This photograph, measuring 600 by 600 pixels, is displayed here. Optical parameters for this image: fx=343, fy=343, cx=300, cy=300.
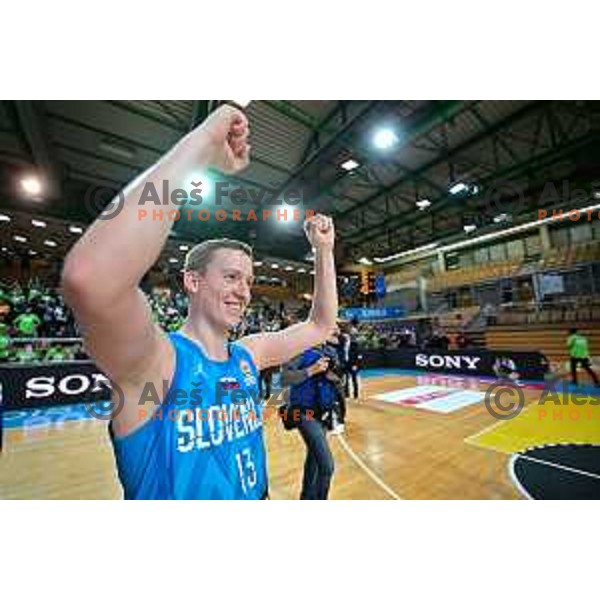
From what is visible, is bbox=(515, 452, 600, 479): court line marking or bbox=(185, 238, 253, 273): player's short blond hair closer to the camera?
bbox=(185, 238, 253, 273): player's short blond hair

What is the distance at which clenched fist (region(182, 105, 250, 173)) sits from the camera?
710 millimetres

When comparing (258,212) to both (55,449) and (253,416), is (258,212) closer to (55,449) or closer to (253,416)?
(55,449)

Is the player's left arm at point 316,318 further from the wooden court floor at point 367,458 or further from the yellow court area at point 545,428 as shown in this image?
the yellow court area at point 545,428

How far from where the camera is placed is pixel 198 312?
3.92 ft

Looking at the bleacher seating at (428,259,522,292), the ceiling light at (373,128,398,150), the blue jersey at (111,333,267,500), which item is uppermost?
the ceiling light at (373,128,398,150)

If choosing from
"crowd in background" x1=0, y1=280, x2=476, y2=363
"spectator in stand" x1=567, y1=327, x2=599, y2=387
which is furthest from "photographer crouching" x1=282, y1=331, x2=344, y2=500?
"spectator in stand" x1=567, y1=327, x2=599, y2=387

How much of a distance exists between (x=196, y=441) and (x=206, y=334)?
1.14ft

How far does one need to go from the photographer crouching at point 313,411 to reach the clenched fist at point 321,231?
74.3 inches

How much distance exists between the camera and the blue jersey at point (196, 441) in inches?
38.6

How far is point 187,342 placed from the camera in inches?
44.7

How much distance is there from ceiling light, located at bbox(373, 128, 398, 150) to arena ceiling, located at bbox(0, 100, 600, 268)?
0.10 m

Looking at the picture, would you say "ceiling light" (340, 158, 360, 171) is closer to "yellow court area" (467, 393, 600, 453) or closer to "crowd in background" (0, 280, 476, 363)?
"crowd in background" (0, 280, 476, 363)
